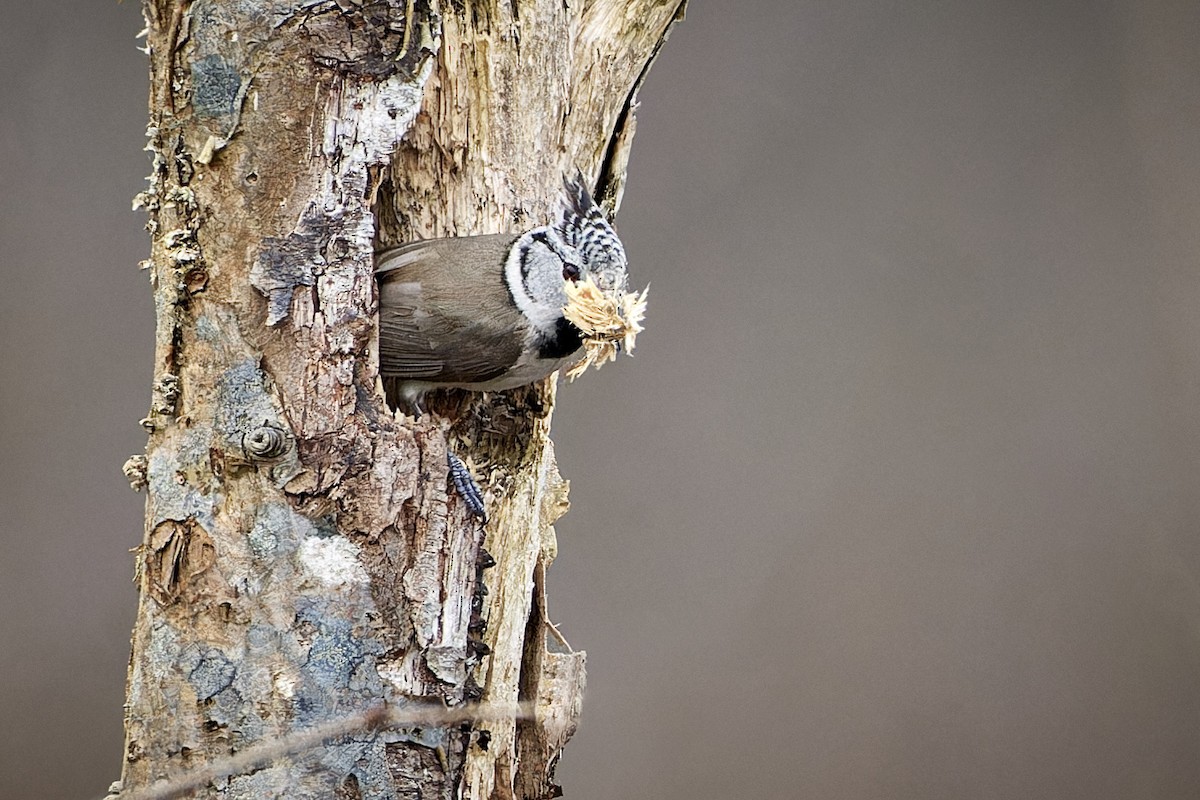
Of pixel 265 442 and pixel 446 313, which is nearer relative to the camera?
pixel 265 442

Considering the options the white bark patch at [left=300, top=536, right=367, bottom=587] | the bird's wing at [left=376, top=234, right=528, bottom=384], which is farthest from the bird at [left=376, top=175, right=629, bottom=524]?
the white bark patch at [left=300, top=536, right=367, bottom=587]

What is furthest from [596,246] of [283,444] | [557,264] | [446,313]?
[283,444]

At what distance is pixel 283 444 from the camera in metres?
0.82

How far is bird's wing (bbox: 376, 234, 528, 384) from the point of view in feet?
3.06

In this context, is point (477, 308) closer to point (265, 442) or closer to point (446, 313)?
point (446, 313)

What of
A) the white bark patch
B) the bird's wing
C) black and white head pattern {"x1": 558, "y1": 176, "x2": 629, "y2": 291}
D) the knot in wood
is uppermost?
black and white head pattern {"x1": 558, "y1": 176, "x2": 629, "y2": 291}

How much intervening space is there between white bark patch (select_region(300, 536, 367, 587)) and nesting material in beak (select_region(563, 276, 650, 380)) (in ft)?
0.91

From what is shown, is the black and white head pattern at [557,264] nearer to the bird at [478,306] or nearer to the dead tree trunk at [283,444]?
the bird at [478,306]

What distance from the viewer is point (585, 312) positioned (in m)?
0.93

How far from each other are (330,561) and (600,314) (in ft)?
1.03

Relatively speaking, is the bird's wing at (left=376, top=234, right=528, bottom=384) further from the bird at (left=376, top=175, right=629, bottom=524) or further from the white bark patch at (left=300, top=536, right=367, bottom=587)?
the white bark patch at (left=300, top=536, right=367, bottom=587)

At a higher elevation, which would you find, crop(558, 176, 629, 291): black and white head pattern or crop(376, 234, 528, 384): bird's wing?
crop(558, 176, 629, 291): black and white head pattern

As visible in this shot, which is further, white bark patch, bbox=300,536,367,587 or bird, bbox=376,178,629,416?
bird, bbox=376,178,629,416

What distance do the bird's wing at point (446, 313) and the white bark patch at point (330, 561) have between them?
0.18m
